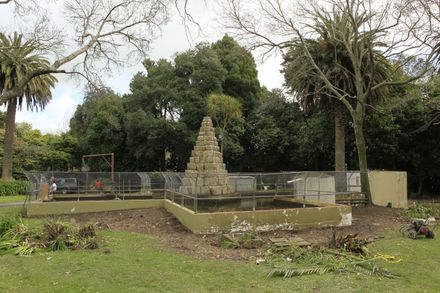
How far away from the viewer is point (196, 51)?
113ft

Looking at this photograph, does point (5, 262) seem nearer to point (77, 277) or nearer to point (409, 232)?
point (77, 277)

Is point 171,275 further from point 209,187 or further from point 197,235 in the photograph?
point 209,187

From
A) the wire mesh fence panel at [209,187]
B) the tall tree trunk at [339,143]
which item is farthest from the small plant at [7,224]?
the tall tree trunk at [339,143]

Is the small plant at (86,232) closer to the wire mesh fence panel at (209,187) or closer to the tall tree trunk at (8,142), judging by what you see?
the wire mesh fence panel at (209,187)

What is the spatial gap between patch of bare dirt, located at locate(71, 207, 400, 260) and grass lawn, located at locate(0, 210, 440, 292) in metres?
0.81

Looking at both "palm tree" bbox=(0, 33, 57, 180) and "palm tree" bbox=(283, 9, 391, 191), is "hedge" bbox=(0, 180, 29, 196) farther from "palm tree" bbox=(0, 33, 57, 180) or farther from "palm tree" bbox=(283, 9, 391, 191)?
"palm tree" bbox=(283, 9, 391, 191)

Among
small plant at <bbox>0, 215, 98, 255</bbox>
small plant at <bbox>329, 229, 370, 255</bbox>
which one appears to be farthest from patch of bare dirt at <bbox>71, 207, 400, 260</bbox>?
small plant at <bbox>0, 215, 98, 255</bbox>

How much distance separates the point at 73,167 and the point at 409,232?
129 feet

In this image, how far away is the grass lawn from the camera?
21.4ft

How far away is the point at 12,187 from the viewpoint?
30703mm

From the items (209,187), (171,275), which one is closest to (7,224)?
(171,275)

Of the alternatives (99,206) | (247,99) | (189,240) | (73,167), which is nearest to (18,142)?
(73,167)

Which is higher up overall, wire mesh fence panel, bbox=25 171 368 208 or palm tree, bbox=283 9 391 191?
palm tree, bbox=283 9 391 191

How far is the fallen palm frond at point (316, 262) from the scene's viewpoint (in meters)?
7.39
